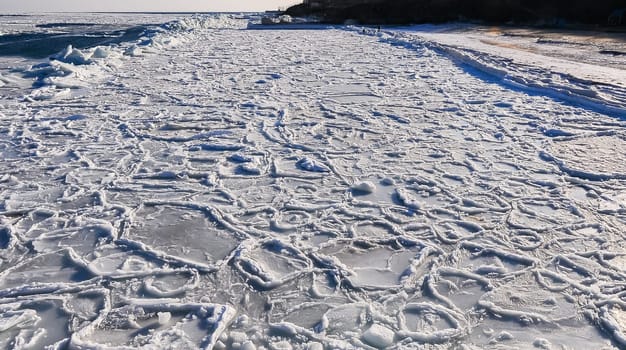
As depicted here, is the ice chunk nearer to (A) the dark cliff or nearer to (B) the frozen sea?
(B) the frozen sea

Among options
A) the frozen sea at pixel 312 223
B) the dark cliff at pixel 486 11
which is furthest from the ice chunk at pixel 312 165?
the dark cliff at pixel 486 11

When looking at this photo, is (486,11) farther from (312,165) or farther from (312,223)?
(312,223)

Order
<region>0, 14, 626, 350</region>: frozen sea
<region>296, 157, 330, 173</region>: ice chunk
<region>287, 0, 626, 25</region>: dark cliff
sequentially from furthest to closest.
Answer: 1. <region>287, 0, 626, 25</region>: dark cliff
2. <region>296, 157, 330, 173</region>: ice chunk
3. <region>0, 14, 626, 350</region>: frozen sea

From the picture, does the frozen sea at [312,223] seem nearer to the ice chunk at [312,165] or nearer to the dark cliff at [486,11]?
the ice chunk at [312,165]

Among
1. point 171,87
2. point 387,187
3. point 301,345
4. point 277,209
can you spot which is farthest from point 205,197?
point 171,87

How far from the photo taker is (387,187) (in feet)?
11.8

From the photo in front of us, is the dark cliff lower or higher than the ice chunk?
higher

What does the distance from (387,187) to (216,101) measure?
373 centimetres

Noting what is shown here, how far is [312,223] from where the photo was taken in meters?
3.02

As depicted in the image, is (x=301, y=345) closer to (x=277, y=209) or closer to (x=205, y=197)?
(x=277, y=209)

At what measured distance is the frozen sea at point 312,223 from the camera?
2092 mm

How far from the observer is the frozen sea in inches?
82.4

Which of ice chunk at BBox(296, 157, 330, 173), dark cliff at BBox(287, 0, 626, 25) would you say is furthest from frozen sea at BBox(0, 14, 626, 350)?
dark cliff at BBox(287, 0, 626, 25)

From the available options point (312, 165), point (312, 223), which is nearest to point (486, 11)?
point (312, 165)
